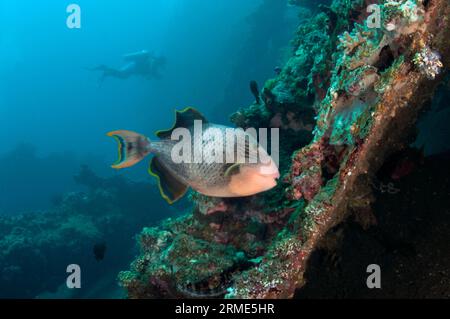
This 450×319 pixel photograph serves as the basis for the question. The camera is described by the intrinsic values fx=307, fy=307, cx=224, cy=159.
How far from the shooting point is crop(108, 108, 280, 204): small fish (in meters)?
1.93

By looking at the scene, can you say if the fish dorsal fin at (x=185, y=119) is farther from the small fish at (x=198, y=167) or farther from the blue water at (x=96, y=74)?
the blue water at (x=96, y=74)

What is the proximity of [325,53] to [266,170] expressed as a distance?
3115mm

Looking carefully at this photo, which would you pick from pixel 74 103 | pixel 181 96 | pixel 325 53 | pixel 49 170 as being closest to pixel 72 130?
pixel 74 103

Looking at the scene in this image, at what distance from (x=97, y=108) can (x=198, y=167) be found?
94412 mm

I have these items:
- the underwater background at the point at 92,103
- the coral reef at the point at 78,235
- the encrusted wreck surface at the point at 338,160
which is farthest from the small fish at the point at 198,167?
the underwater background at the point at 92,103

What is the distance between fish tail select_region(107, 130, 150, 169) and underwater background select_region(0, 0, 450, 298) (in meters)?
1.68

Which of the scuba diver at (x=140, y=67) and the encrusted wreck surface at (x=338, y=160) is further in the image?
the scuba diver at (x=140, y=67)

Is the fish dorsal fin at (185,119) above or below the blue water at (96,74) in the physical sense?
below

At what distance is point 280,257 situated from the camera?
8.09 ft

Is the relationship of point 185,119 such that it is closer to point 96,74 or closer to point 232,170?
point 232,170

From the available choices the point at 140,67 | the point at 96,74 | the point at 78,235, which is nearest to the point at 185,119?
the point at 78,235

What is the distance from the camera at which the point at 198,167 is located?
6.98 ft

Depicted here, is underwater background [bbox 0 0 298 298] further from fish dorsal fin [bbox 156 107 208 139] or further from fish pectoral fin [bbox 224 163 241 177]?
fish pectoral fin [bbox 224 163 241 177]

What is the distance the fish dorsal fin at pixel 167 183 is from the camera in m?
2.35
